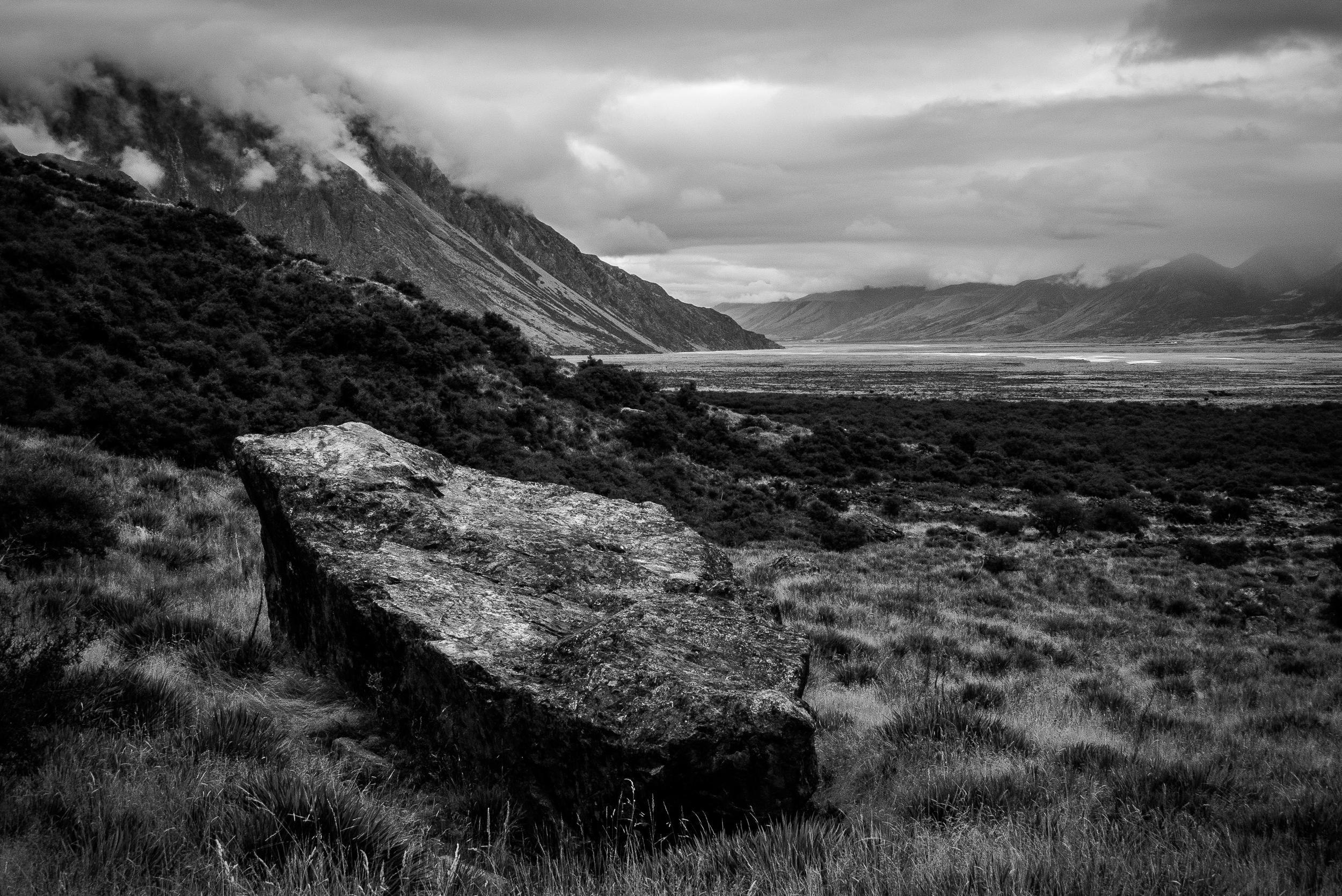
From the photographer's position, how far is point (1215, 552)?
24.1 meters

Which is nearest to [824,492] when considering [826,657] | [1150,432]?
[826,657]

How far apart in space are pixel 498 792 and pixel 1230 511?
123ft

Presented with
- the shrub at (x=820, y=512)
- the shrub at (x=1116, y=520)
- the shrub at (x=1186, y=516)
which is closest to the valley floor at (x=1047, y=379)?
the shrub at (x=1186, y=516)

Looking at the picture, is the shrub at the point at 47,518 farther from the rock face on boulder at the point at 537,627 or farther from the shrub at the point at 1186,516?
the shrub at the point at 1186,516

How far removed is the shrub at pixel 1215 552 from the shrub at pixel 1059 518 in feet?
13.5

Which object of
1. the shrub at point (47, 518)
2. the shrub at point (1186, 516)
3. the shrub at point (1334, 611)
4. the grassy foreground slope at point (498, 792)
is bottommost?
the shrub at point (1186, 516)

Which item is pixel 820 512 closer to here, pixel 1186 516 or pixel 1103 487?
pixel 1186 516

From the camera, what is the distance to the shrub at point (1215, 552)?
2369 centimetres

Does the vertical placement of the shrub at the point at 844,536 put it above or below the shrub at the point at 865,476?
below

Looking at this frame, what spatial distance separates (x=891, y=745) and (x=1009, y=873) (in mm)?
2239

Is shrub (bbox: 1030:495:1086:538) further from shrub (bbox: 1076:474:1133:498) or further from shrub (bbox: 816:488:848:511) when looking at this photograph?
shrub (bbox: 1076:474:1133:498)

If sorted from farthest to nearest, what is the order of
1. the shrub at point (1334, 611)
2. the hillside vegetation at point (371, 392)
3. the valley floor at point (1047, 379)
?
the valley floor at point (1047, 379) → the hillside vegetation at point (371, 392) → the shrub at point (1334, 611)

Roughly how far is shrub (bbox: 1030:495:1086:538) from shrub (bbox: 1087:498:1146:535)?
548 millimetres

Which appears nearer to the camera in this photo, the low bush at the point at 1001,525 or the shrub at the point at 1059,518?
the low bush at the point at 1001,525
